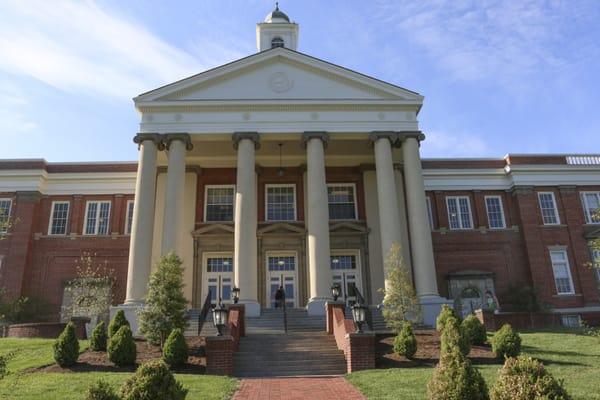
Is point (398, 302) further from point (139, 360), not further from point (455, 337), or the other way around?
point (139, 360)

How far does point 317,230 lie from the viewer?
24844 millimetres

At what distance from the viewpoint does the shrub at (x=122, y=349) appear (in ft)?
51.7

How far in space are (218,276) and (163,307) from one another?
11.5 meters

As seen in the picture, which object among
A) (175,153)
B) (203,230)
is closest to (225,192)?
(203,230)

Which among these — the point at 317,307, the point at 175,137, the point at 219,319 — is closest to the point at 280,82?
the point at 175,137

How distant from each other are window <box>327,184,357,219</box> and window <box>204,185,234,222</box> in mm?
6038

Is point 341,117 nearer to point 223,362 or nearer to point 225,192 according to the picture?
point 225,192

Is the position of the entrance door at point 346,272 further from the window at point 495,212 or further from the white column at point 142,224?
the white column at point 142,224

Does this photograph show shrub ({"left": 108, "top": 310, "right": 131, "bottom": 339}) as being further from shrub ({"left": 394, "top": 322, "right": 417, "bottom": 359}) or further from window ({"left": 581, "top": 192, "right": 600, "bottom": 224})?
window ({"left": 581, "top": 192, "right": 600, "bottom": 224})

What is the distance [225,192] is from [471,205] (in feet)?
52.6

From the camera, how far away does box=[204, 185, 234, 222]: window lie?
31000mm

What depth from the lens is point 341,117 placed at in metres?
27.7

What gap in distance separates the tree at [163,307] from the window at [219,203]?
11.6 meters

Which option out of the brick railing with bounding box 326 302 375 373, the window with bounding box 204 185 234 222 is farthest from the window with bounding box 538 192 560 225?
the brick railing with bounding box 326 302 375 373
